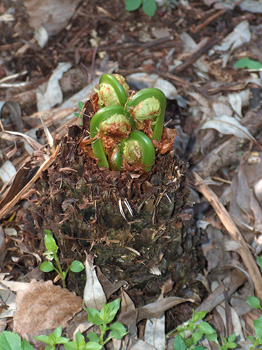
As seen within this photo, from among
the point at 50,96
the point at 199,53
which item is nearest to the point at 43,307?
the point at 50,96

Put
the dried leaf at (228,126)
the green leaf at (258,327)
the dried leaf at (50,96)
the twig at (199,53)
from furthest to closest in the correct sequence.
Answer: the twig at (199,53), the dried leaf at (50,96), the dried leaf at (228,126), the green leaf at (258,327)

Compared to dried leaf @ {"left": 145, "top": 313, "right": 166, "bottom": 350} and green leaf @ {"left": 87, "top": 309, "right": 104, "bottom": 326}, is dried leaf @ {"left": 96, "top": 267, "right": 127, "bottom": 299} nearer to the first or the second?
green leaf @ {"left": 87, "top": 309, "right": 104, "bottom": 326}

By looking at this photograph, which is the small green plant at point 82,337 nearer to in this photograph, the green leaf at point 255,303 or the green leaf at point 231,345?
the green leaf at point 231,345

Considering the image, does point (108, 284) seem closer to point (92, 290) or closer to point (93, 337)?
point (92, 290)

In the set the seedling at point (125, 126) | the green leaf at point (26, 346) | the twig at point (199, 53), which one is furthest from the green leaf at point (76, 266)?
the twig at point (199, 53)

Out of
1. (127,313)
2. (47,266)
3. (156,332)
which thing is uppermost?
(47,266)

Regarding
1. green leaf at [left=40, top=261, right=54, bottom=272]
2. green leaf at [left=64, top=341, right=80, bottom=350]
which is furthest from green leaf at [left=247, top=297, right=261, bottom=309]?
green leaf at [left=40, top=261, right=54, bottom=272]
